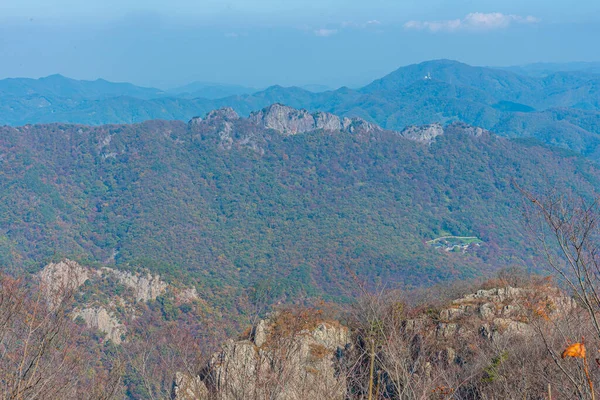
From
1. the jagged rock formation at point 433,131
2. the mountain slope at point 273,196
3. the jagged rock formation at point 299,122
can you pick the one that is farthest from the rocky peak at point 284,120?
the jagged rock formation at point 433,131

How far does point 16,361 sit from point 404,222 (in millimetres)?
97182

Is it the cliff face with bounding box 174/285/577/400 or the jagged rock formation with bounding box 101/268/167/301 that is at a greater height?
the cliff face with bounding box 174/285/577/400

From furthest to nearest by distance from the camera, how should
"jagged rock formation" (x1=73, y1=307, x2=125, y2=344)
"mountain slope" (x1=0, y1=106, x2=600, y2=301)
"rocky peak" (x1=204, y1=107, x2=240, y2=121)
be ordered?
"rocky peak" (x1=204, y1=107, x2=240, y2=121)
"mountain slope" (x1=0, y1=106, x2=600, y2=301)
"jagged rock formation" (x1=73, y1=307, x2=125, y2=344)

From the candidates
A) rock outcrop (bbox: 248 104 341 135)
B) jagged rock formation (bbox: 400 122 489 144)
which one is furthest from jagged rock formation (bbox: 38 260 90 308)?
jagged rock formation (bbox: 400 122 489 144)

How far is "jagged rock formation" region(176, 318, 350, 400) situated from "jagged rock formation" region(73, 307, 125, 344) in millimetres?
27923

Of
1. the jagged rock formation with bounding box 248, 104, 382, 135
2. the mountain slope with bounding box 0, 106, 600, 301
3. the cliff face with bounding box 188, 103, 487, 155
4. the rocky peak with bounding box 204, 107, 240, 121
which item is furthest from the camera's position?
the jagged rock formation with bounding box 248, 104, 382, 135

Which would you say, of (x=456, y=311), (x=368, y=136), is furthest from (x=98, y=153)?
(x=456, y=311)

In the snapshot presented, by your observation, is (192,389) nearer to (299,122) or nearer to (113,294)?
(113,294)

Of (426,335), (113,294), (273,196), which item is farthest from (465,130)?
(426,335)

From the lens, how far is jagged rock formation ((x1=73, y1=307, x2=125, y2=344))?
40.9m

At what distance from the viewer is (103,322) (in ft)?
138

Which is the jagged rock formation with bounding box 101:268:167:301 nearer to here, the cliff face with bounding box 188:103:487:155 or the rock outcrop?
the cliff face with bounding box 188:103:487:155

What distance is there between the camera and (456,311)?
17875 millimetres

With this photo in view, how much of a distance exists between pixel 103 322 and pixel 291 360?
36.1 metres
